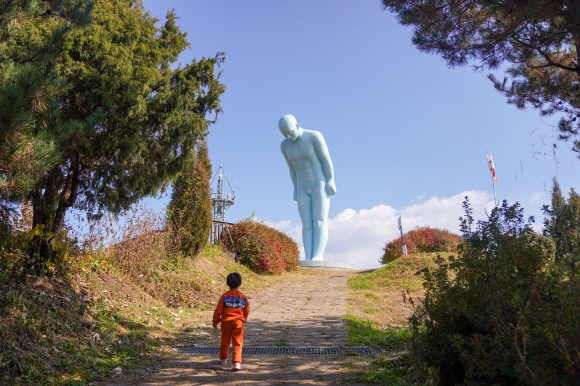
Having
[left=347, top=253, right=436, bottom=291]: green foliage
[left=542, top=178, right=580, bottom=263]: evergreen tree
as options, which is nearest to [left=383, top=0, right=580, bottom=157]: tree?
[left=542, top=178, right=580, bottom=263]: evergreen tree

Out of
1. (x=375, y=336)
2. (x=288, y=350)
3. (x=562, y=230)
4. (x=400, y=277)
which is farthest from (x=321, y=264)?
(x=562, y=230)

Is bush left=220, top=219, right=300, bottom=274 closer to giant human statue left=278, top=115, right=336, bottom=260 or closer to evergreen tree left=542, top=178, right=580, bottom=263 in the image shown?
giant human statue left=278, top=115, right=336, bottom=260

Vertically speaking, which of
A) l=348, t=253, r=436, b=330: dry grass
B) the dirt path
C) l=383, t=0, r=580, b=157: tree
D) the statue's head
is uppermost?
the statue's head

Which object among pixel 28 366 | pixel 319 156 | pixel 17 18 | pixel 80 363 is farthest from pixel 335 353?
pixel 319 156

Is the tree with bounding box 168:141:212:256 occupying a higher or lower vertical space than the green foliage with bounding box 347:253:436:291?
higher

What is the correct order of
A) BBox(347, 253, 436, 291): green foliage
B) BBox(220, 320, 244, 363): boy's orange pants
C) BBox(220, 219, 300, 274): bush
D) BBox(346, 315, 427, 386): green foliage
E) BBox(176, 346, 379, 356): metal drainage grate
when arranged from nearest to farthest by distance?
1. BBox(346, 315, 427, 386): green foliage
2. BBox(220, 320, 244, 363): boy's orange pants
3. BBox(176, 346, 379, 356): metal drainage grate
4. BBox(347, 253, 436, 291): green foliage
5. BBox(220, 219, 300, 274): bush

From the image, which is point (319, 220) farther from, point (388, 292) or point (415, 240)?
point (388, 292)

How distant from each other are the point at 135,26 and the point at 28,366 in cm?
476

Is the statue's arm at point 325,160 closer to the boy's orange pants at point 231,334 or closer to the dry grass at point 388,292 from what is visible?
the dry grass at point 388,292

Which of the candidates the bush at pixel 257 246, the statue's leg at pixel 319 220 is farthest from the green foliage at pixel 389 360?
the statue's leg at pixel 319 220

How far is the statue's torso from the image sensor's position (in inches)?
753

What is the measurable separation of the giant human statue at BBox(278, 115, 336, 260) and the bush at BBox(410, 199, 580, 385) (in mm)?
15218

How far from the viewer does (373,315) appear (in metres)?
8.77

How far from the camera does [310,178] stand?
1998 cm
